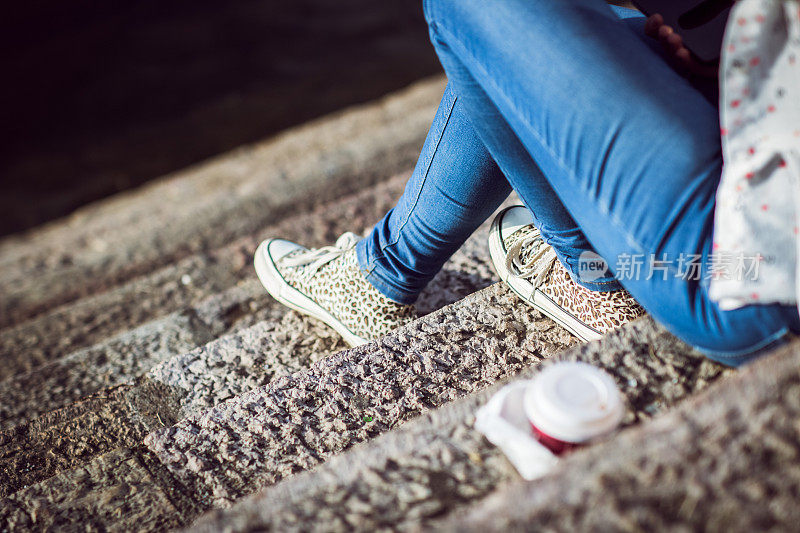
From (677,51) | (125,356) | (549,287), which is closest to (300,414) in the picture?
(549,287)

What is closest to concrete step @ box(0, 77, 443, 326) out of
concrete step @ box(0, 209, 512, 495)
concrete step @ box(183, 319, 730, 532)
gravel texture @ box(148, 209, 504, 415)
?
concrete step @ box(0, 209, 512, 495)

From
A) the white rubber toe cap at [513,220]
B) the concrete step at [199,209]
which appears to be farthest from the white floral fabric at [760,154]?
the concrete step at [199,209]

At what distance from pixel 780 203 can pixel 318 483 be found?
82cm

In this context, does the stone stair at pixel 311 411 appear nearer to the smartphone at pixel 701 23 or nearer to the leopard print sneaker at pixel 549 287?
the leopard print sneaker at pixel 549 287

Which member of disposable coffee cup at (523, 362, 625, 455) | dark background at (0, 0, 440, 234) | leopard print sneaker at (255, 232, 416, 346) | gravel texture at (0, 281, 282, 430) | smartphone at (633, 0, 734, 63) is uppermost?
smartphone at (633, 0, 734, 63)

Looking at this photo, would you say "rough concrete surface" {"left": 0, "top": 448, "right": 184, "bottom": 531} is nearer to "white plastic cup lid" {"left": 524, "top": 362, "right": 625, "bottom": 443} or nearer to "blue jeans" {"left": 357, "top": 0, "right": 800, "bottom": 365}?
"white plastic cup lid" {"left": 524, "top": 362, "right": 625, "bottom": 443}

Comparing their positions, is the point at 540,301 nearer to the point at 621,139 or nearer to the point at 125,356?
the point at 621,139

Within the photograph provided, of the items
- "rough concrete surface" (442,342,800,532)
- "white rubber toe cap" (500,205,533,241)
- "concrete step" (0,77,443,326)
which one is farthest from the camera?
"concrete step" (0,77,443,326)

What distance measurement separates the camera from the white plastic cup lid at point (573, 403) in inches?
34.5

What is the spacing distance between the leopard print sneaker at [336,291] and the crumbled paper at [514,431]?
674mm

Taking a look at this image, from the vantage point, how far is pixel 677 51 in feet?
3.70

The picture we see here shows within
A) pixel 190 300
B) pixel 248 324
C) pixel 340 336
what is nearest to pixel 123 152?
pixel 190 300

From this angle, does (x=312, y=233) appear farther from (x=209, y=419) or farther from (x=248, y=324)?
(x=209, y=419)

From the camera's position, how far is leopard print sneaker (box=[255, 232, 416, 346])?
5.42ft
